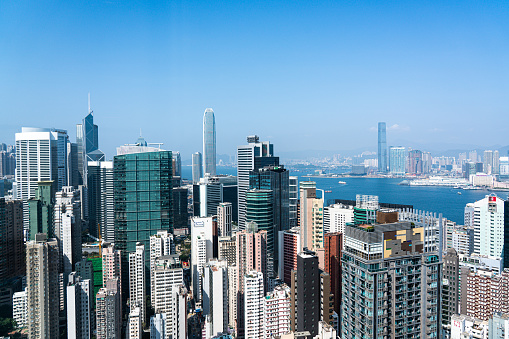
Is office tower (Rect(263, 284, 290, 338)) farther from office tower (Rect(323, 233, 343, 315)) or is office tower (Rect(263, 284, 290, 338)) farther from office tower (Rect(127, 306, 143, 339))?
office tower (Rect(127, 306, 143, 339))

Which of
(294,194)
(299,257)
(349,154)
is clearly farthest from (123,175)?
(349,154)

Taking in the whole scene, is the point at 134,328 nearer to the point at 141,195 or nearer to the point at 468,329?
the point at 468,329

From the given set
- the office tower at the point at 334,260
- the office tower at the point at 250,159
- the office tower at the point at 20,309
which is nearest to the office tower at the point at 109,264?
the office tower at the point at 20,309

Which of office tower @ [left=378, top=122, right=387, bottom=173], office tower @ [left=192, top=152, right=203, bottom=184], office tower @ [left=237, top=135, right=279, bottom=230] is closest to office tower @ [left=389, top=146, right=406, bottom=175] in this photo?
office tower @ [left=378, top=122, right=387, bottom=173]

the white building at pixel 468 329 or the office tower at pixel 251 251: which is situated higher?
the office tower at pixel 251 251

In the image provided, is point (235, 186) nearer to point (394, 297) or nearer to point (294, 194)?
point (294, 194)

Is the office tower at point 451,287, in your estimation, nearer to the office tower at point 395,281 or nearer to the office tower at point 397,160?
the office tower at point 395,281
